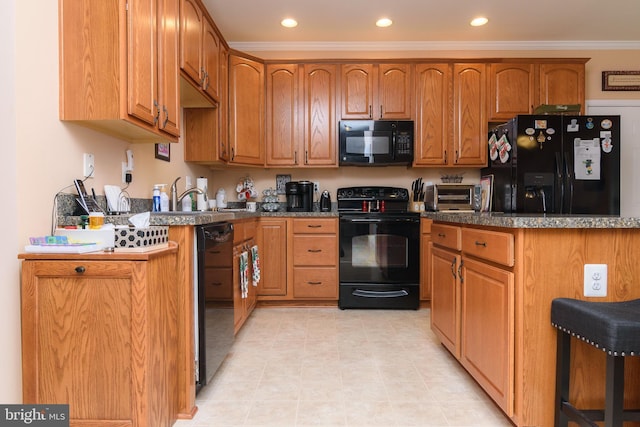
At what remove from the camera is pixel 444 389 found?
6.15 feet

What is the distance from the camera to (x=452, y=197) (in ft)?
11.7

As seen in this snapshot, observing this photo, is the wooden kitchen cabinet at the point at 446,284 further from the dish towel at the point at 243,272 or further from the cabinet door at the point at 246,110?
the cabinet door at the point at 246,110

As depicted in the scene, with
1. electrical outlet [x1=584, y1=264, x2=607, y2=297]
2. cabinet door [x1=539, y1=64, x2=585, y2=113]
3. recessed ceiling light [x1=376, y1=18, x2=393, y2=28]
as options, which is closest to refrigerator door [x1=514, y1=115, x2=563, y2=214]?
cabinet door [x1=539, y1=64, x2=585, y2=113]

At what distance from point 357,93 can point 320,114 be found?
0.42 metres

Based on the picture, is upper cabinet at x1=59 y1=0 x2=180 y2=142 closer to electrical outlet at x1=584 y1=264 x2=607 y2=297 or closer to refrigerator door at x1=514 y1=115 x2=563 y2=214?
electrical outlet at x1=584 y1=264 x2=607 y2=297

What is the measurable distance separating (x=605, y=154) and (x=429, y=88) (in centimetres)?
164

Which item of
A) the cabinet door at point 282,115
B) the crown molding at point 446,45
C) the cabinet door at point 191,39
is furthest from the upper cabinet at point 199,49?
the crown molding at point 446,45

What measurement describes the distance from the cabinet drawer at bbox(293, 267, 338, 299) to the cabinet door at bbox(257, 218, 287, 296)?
0.12m

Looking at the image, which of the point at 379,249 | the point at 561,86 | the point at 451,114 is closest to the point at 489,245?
the point at 379,249

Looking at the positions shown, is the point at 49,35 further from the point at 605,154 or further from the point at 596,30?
the point at 596,30

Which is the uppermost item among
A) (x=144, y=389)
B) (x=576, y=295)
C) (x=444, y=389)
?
(x=576, y=295)

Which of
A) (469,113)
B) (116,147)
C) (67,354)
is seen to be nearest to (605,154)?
(469,113)

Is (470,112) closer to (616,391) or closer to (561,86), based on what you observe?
(561,86)

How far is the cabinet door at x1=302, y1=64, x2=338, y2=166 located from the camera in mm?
3580
